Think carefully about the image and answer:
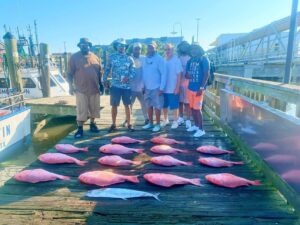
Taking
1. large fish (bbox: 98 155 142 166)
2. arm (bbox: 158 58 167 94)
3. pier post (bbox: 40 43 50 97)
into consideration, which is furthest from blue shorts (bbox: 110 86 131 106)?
pier post (bbox: 40 43 50 97)

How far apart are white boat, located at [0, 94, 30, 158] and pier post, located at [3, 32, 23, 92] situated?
3131mm

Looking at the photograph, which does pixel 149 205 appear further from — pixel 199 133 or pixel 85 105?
pixel 85 105

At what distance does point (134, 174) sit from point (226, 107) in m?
2.63

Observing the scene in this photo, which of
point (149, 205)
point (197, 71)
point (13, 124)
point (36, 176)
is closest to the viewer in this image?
point (149, 205)

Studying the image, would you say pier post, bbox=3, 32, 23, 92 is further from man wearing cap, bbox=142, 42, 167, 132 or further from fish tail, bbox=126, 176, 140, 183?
fish tail, bbox=126, 176, 140, 183

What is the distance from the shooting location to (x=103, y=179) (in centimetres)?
314

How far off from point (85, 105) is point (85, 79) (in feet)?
1.74

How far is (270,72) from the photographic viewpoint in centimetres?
1019

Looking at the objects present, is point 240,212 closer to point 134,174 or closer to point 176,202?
point 176,202

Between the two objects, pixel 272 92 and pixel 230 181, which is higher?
pixel 272 92

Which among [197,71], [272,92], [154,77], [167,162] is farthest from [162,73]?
[272,92]

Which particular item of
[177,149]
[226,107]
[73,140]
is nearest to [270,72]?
[226,107]

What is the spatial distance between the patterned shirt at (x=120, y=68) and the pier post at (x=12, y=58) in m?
7.85

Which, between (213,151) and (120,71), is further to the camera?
(120,71)
